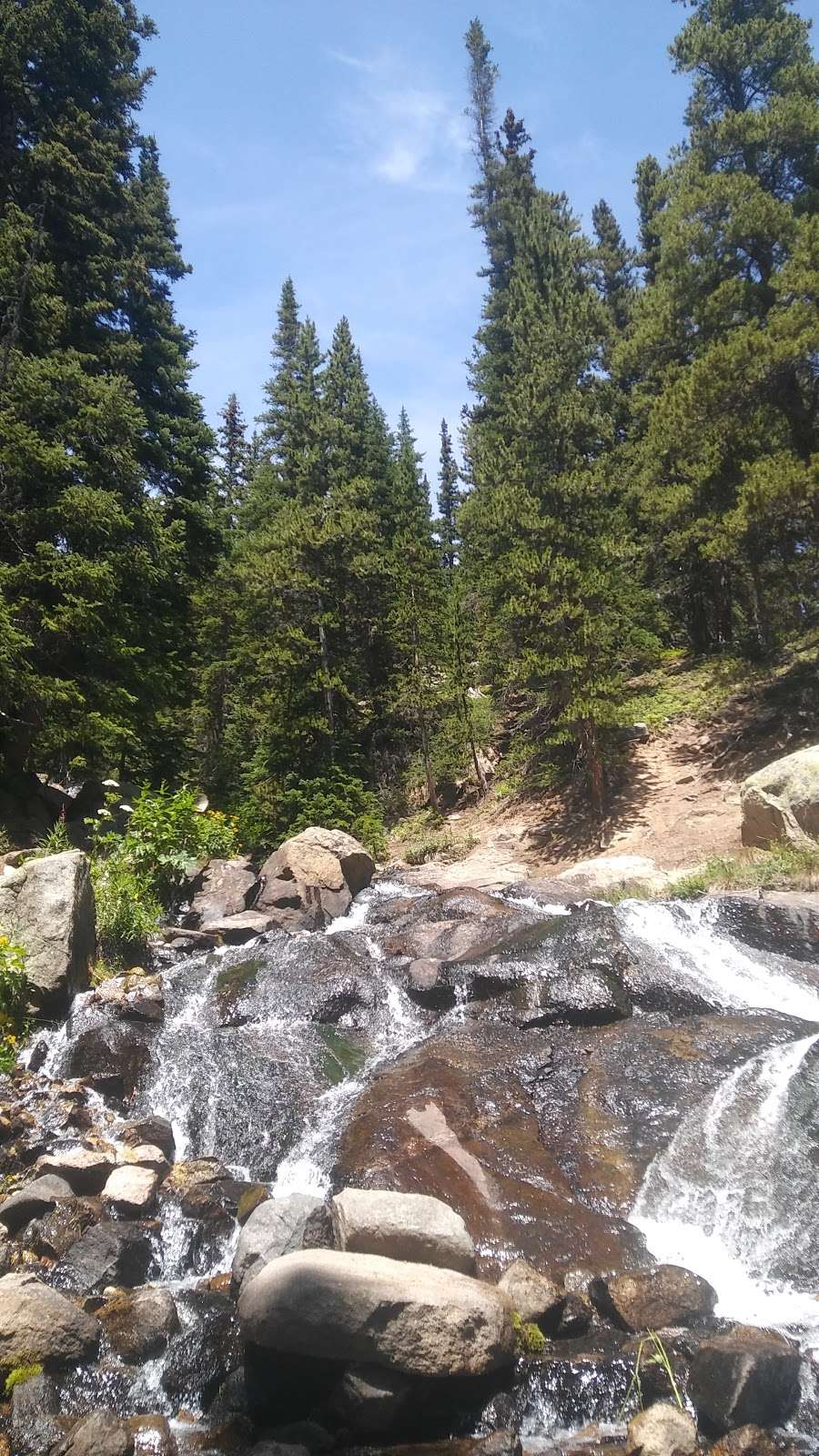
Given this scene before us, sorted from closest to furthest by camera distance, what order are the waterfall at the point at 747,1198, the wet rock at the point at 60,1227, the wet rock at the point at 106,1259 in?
the waterfall at the point at 747,1198
the wet rock at the point at 106,1259
the wet rock at the point at 60,1227

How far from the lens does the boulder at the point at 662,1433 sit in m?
4.27

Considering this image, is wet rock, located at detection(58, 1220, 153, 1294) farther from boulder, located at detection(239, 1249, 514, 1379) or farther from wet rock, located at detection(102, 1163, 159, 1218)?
boulder, located at detection(239, 1249, 514, 1379)

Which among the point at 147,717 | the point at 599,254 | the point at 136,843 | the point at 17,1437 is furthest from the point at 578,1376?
the point at 599,254

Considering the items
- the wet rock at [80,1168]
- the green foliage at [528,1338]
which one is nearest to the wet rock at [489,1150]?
the green foliage at [528,1338]

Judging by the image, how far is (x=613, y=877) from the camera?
13969mm

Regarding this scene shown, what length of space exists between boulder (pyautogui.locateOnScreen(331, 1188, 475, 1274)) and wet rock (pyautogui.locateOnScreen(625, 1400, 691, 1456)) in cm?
140

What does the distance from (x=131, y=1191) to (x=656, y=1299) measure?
4.25 meters

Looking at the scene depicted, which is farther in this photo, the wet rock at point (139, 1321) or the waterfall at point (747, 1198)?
the waterfall at point (747, 1198)

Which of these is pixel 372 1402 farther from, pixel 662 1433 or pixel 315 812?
pixel 315 812

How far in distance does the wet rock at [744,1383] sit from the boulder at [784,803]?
320 inches

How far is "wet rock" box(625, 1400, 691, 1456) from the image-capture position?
168 inches

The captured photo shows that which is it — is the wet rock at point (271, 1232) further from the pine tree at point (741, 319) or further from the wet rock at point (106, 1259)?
the pine tree at point (741, 319)

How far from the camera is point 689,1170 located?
22.0 ft

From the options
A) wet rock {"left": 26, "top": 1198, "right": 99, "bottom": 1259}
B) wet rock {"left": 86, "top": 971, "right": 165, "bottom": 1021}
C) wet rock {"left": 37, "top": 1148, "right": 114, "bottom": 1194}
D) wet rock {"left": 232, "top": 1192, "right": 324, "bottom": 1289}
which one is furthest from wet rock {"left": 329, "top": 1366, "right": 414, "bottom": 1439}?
wet rock {"left": 86, "top": 971, "right": 165, "bottom": 1021}
